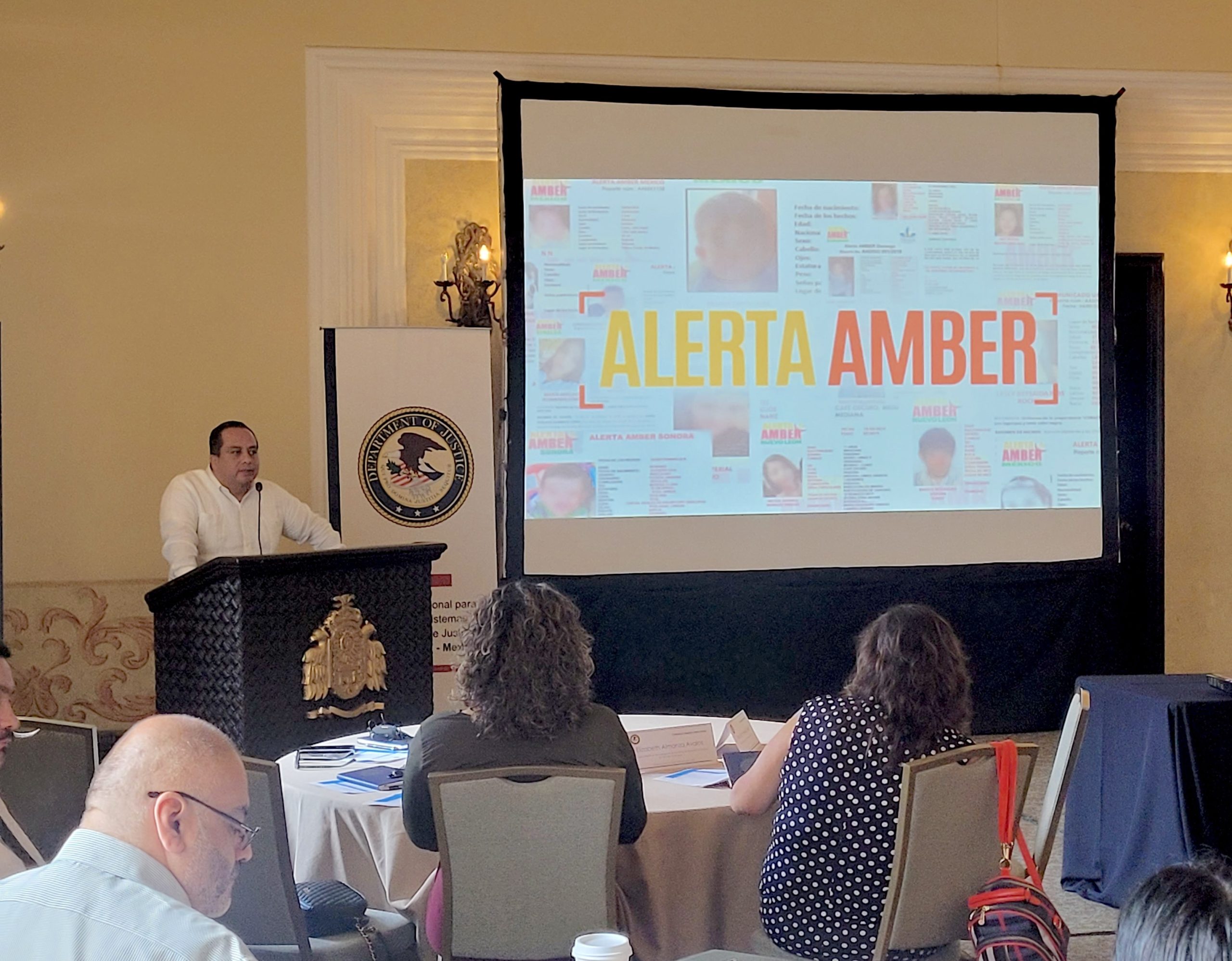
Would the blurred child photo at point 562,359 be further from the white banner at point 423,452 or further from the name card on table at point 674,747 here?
the name card on table at point 674,747

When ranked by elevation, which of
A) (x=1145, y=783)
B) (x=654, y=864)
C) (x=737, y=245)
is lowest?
(x=1145, y=783)

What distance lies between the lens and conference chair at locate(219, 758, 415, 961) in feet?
8.25

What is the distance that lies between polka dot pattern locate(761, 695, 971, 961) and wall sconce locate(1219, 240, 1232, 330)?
557 centimetres

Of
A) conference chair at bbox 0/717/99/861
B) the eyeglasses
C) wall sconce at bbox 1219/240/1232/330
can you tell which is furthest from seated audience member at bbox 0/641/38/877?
wall sconce at bbox 1219/240/1232/330

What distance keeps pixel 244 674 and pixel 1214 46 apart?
614 cm

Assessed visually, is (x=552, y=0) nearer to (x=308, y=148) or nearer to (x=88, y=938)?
(x=308, y=148)

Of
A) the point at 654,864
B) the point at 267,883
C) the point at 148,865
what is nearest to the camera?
the point at 148,865

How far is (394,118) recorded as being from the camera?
22.4 ft

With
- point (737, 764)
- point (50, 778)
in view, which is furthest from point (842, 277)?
point (50, 778)

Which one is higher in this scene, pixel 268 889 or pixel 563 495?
pixel 563 495

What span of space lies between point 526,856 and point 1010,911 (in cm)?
95

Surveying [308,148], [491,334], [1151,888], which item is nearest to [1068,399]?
[491,334]

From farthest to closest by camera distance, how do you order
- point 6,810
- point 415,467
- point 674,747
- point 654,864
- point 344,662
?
point 415,467 < point 344,662 < point 674,747 < point 654,864 < point 6,810

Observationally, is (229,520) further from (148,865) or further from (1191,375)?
(1191,375)
